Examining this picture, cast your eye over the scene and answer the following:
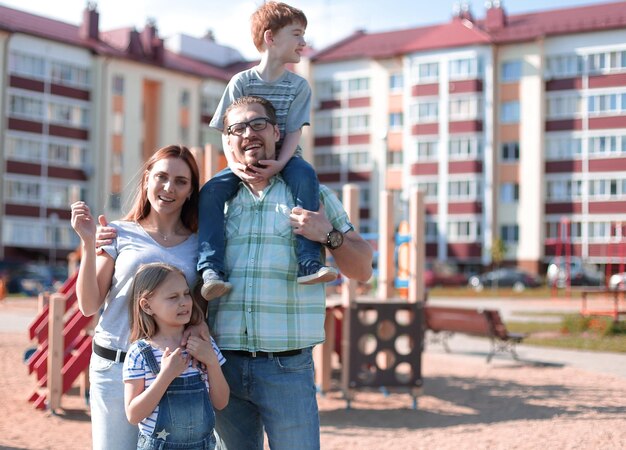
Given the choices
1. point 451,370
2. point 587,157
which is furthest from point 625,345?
point 587,157

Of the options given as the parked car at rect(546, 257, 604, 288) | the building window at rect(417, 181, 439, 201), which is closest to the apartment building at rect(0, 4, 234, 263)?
the building window at rect(417, 181, 439, 201)

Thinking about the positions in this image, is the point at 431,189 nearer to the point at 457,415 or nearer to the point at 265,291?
the point at 457,415

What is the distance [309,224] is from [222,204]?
0.37m

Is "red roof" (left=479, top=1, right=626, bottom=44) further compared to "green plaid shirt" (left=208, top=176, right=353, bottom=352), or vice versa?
"red roof" (left=479, top=1, right=626, bottom=44)

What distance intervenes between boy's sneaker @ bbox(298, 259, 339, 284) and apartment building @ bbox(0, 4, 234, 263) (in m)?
47.7

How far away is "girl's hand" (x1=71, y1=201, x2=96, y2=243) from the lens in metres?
3.61

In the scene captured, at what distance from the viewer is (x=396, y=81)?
57562 mm

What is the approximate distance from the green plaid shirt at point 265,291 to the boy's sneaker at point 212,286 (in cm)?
9

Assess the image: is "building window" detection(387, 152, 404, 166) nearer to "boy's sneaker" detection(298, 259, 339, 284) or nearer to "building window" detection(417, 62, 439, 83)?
"building window" detection(417, 62, 439, 83)

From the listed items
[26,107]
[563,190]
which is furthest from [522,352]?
[26,107]

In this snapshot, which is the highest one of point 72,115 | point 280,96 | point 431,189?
point 72,115

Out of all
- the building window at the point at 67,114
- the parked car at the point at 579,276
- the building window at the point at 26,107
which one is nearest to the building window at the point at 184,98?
the building window at the point at 67,114

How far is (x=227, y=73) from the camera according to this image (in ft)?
209

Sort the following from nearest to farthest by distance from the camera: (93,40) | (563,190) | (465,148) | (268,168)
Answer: (268,168) → (563,190) → (465,148) → (93,40)
